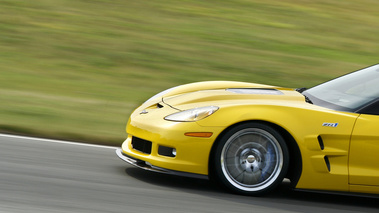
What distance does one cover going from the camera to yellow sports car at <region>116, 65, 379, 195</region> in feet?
16.2

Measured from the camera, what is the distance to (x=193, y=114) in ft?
16.7

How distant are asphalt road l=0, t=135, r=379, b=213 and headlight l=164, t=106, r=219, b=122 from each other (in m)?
0.60

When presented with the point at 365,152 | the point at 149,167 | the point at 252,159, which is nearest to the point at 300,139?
the point at 252,159

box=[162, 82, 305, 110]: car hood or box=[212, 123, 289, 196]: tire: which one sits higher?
box=[162, 82, 305, 110]: car hood

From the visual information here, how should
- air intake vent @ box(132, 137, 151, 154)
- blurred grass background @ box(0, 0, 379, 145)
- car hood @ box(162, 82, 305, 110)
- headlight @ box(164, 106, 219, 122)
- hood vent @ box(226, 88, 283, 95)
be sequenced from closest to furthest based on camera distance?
headlight @ box(164, 106, 219, 122) < air intake vent @ box(132, 137, 151, 154) < car hood @ box(162, 82, 305, 110) < hood vent @ box(226, 88, 283, 95) < blurred grass background @ box(0, 0, 379, 145)

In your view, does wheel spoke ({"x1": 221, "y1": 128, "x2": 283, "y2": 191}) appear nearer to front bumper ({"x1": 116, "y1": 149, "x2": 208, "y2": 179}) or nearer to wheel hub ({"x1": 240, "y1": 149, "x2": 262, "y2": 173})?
wheel hub ({"x1": 240, "y1": 149, "x2": 262, "y2": 173})

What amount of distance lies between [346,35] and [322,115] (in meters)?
8.61

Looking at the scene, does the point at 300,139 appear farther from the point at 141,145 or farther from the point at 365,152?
the point at 141,145

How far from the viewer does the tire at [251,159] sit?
16.3ft

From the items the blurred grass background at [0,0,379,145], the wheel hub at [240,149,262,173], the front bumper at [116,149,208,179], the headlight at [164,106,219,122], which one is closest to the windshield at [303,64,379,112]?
the wheel hub at [240,149,262,173]

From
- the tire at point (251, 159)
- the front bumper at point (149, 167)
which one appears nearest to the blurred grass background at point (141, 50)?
the front bumper at point (149, 167)

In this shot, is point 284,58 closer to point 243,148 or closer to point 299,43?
point 299,43

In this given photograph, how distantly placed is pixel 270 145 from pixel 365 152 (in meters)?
0.78

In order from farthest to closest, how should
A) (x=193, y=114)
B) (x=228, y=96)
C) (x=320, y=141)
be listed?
(x=228, y=96), (x=193, y=114), (x=320, y=141)
